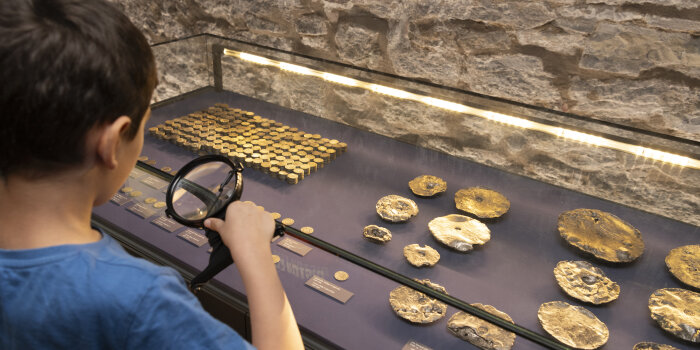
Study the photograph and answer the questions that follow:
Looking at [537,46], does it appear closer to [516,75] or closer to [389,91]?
[516,75]

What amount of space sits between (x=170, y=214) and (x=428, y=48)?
142 centimetres

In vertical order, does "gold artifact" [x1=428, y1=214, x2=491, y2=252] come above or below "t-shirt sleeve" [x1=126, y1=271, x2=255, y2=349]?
below

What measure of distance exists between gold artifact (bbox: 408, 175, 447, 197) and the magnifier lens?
79cm

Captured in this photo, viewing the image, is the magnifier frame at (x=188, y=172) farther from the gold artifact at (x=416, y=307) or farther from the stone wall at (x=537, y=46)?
the stone wall at (x=537, y=46)

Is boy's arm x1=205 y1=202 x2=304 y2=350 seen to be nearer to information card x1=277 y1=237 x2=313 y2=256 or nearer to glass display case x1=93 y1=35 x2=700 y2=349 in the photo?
glass display case x1=93 y1=35 x2=700 y2=349

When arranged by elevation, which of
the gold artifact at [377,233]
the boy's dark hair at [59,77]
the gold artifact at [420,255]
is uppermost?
the boy's dark hair at [59,77]

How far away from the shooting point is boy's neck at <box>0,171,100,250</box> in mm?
787

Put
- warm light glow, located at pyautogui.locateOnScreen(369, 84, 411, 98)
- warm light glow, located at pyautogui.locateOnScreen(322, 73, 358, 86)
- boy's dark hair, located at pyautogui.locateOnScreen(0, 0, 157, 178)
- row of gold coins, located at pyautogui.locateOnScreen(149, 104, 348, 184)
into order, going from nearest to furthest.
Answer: boy's dark hair, located at pyautogui.locateOnScreen(0, 0, 157, 178), warm light glow, located at pyautogui.locateOnScreen(369, 84, 411, 98), warm light glow, located at pyautogui.locateOnScreen(322, 73, 358, 86), row of gold coins, located at pyautogui.locateOnScreen(149, 104, 348, 184)

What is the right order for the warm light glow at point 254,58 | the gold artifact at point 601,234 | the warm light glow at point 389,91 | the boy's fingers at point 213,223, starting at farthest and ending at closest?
the warm light glow at point 254,58
the warm light glow at point 389,91
the gold artifact at point 601,234
the boy's fingers at point 213,223

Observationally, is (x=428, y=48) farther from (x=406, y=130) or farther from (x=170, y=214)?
(x=170, y=214)

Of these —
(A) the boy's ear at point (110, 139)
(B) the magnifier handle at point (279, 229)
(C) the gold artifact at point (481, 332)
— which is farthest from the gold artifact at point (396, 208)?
(A) the boy's ear at point (110, 139)

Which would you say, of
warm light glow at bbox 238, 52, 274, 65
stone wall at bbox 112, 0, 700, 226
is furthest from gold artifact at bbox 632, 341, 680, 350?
warm light glow at bbox 238, 52, 274, 65

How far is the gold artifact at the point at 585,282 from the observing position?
1370 mm

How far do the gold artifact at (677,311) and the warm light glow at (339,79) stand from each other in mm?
1196
